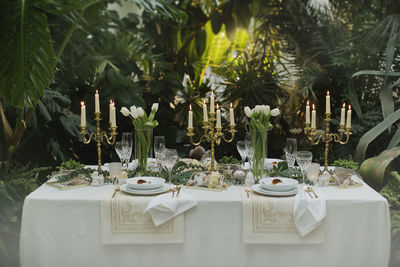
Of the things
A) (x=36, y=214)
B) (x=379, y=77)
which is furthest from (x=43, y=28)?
(x=379, y=77)

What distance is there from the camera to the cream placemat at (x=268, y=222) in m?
1.90

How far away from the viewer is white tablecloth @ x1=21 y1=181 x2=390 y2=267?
1.90 meters

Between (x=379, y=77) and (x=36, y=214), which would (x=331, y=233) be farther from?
(x=379, y=77)

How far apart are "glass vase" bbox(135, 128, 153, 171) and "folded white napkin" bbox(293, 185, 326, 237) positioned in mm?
899

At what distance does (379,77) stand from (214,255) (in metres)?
3.33

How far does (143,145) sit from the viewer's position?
2354 mm

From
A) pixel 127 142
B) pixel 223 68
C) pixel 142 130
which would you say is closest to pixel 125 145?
pixel 127 142

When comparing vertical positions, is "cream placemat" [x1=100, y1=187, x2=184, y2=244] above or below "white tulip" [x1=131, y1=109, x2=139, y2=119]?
below

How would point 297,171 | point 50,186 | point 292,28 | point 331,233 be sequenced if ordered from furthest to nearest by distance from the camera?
point 292,28
point 297,171
point 50,186
point 331,233

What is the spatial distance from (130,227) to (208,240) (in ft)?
1.19

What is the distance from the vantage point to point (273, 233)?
1903 mm

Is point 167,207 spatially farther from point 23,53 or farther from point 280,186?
point 23,53

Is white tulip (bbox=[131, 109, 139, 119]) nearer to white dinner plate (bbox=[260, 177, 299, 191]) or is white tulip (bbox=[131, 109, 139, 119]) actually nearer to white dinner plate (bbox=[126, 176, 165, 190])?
white dinner plate (bbox=[126, 176, 165, 190])

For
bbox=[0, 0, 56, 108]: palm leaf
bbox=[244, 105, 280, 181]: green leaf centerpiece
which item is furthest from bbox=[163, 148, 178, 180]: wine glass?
bbox=[0, 0, 56, 108]: palm leaf
